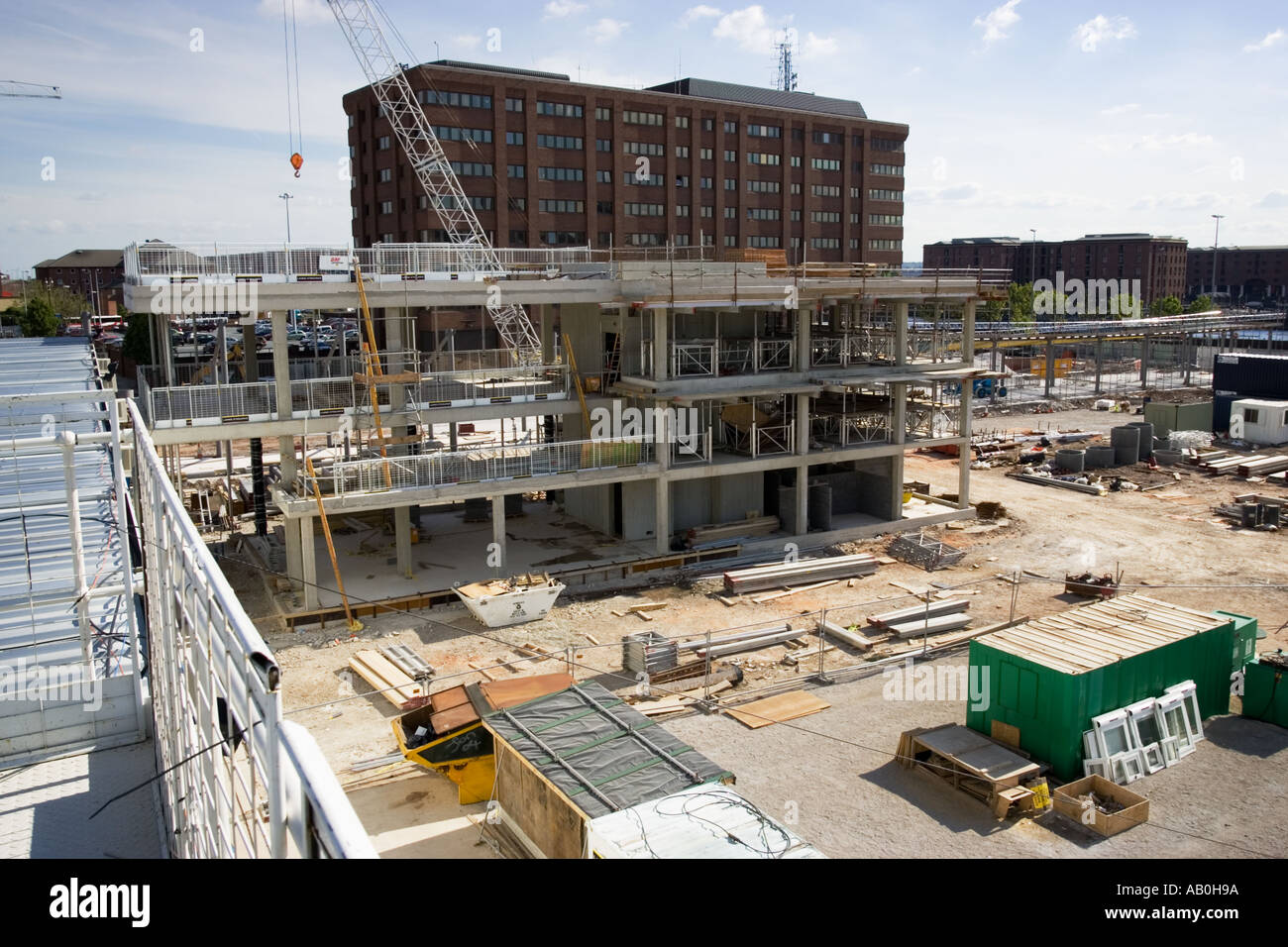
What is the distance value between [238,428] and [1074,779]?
22592mm

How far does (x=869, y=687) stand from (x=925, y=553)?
11.4 meters

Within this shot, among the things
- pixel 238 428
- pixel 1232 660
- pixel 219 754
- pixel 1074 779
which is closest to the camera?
pixel 219 754

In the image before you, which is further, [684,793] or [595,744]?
[595,744]

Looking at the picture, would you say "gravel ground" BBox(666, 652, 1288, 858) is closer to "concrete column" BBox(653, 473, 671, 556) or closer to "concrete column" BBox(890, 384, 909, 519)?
"concrete column" BBox(653, 473, 671, 556)

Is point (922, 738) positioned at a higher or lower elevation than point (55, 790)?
lower

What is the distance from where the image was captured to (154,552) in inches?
430

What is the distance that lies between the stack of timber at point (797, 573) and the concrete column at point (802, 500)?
8.53 feet

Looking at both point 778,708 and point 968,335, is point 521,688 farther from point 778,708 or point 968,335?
point 968,335

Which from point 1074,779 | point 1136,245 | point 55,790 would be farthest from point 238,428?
point 1136,245

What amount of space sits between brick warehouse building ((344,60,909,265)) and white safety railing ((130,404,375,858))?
62.4 meters

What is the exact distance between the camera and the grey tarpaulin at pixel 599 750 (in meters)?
14.6
